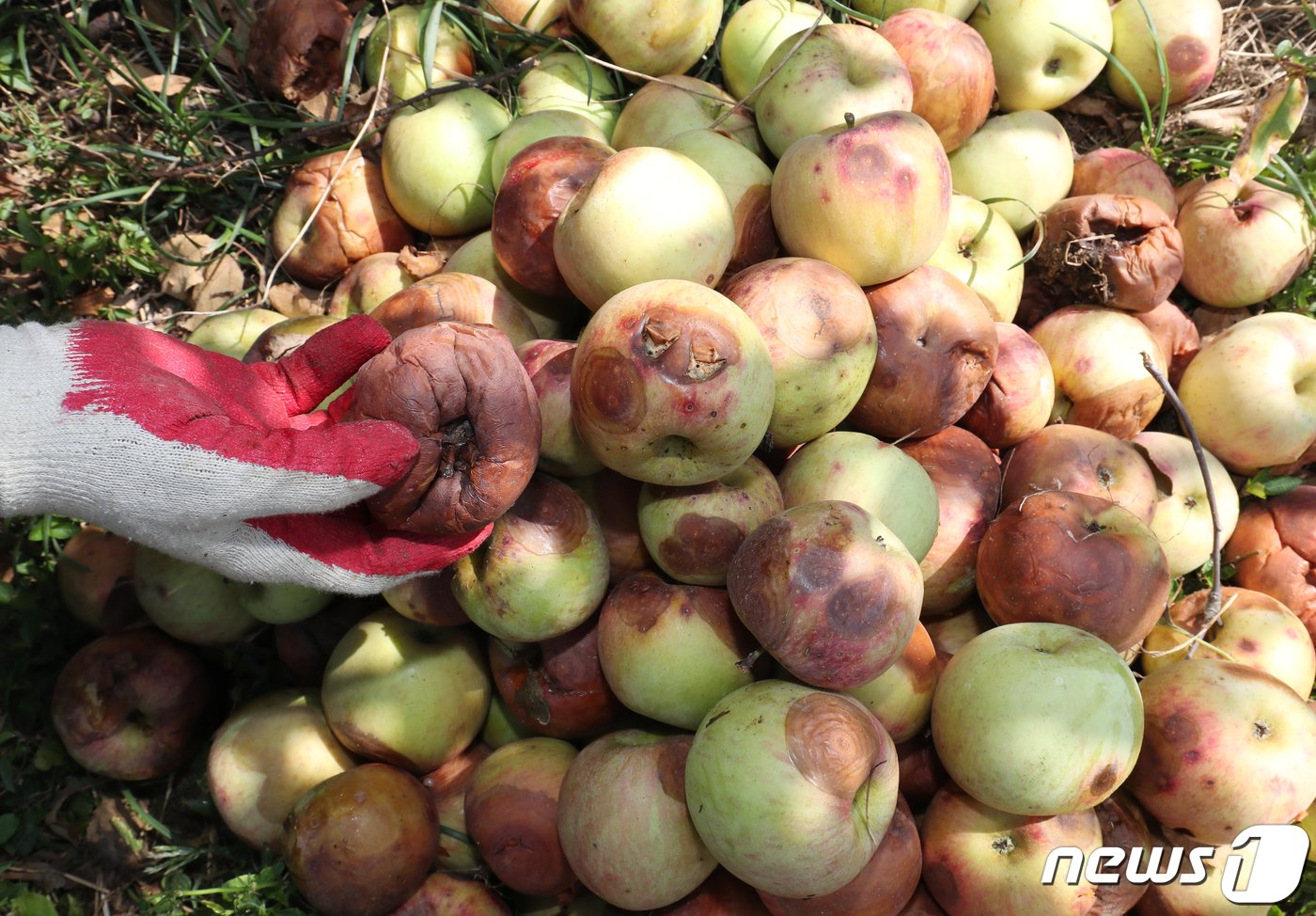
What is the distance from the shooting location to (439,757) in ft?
8.52

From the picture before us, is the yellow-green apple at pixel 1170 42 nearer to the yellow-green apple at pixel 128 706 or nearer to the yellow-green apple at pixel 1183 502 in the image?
the yellow-green apple at pixel 1183 502

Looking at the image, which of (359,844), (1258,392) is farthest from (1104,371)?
(359,844)

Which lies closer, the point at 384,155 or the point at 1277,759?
the point at 1277,759

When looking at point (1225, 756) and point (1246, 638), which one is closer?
point (1225, 756)

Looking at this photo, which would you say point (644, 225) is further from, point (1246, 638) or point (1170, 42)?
point (1170, 42)

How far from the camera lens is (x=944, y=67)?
2883 millimetres

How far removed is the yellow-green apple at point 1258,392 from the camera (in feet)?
9.58

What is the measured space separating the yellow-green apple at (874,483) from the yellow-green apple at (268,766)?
5.09ft

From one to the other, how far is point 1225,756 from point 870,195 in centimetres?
168

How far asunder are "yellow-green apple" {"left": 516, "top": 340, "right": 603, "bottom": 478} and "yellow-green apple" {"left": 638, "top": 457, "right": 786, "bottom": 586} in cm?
20

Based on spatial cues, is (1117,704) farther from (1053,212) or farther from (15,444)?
(15,444)

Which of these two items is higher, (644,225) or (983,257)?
(644,225)

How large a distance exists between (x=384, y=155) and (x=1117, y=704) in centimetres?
281

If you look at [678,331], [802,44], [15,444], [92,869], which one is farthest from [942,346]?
[92,869]
